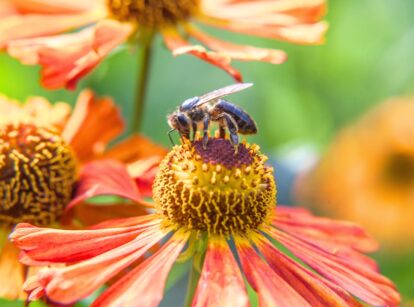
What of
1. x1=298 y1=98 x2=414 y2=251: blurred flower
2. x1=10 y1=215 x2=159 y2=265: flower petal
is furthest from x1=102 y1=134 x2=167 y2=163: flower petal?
x1=298 y1=98 x2=414 y2=251: blurred flower

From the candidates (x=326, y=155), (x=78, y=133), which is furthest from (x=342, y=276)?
(x=326, y=155)

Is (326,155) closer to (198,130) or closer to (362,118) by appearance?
(362,118)

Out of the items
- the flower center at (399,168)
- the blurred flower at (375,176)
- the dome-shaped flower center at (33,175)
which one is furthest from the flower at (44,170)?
the flower center at (399,168)

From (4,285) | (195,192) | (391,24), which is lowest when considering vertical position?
(4,285)

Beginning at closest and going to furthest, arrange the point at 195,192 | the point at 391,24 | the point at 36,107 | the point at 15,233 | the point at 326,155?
the point at 15,233 → the point at 195,192 → the point at 36,107 → the point at 326,155 → the point at 391,24

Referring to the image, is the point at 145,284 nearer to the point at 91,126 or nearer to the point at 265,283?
the point at 265,283

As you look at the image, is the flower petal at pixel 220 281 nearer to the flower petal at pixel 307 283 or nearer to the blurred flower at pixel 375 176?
the flower petal at pixel 307 283

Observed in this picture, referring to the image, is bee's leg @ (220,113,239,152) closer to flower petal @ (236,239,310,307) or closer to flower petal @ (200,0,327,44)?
flower petal @ (236,239,310,307)
